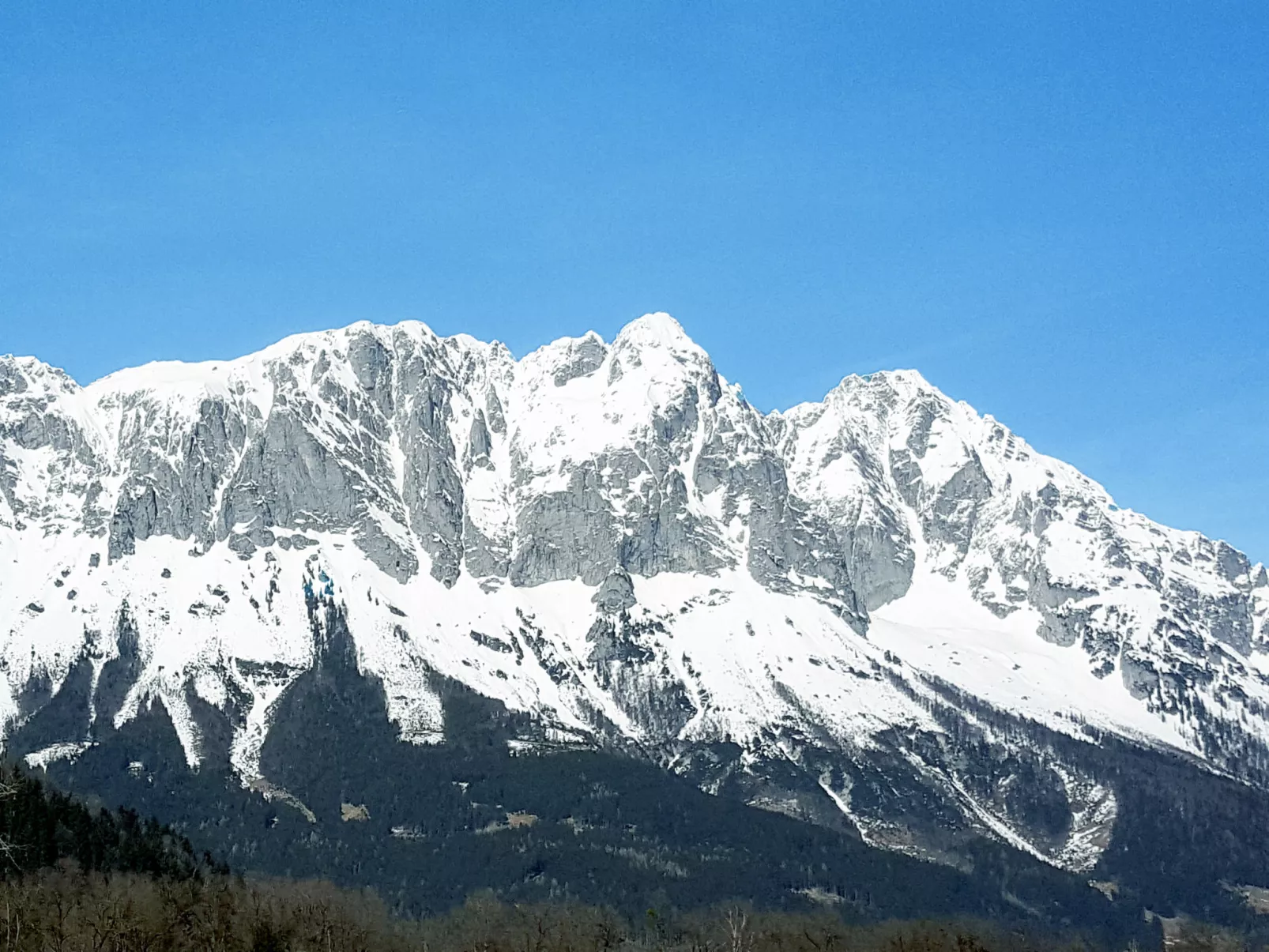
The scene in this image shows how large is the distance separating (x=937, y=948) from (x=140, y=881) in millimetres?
90562

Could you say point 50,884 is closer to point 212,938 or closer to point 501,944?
point 212,938

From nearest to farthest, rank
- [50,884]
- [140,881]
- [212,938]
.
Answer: [212,938] → [50,884] → [140,881]

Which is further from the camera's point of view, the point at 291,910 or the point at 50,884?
the point at 291,910

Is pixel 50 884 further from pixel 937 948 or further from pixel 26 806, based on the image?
pixel 937 948

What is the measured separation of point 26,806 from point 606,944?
224 ft

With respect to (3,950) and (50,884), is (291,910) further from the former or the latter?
(3,950)

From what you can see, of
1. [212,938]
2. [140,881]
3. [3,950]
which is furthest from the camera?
[140,881]

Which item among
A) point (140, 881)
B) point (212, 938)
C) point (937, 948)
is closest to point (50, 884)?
point (140, 881)

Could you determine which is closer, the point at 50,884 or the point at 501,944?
the point at 50,884

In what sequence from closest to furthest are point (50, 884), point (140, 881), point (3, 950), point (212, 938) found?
point (3, 950)
point (212, 938)
point (50, 884)
point (140, 881)

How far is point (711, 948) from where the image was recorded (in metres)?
184

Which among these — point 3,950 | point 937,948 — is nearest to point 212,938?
point 3,950

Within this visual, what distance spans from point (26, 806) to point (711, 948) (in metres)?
80.1

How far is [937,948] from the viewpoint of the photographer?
19975 centimetres
